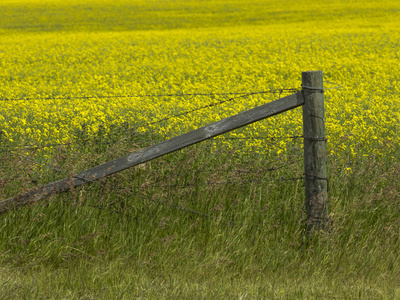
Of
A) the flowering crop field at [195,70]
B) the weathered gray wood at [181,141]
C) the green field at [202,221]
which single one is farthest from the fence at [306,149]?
the flowering crop field at [195,70]

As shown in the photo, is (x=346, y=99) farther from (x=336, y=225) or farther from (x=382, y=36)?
(x=382, y=36)

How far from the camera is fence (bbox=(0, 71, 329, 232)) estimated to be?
3873 millimetres

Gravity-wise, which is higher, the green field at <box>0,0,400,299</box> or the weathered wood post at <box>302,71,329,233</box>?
the weathered wood post at <box>302,71,329,233</box>

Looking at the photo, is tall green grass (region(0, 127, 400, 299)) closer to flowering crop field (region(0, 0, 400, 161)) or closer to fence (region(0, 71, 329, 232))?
fence (region(0, 71, 329, 232))

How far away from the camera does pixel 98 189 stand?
183 inches

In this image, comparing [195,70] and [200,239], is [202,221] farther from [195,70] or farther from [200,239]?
[195,70]

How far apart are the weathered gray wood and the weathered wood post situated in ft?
0.32

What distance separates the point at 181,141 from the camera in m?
3.88

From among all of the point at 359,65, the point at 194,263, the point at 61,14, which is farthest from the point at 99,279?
the point at 61,14

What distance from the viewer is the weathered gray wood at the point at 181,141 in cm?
387

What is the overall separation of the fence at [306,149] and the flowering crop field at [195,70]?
4.60ft

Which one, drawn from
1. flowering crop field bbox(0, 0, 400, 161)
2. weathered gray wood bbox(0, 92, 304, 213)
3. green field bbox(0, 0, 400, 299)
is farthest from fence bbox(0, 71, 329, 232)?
flowering crop field bbox(0, 0, 400, 161)

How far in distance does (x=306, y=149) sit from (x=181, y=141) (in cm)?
99

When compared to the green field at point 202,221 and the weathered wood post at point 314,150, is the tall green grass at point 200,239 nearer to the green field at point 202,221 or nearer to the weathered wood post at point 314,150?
the green field at point 202,221
